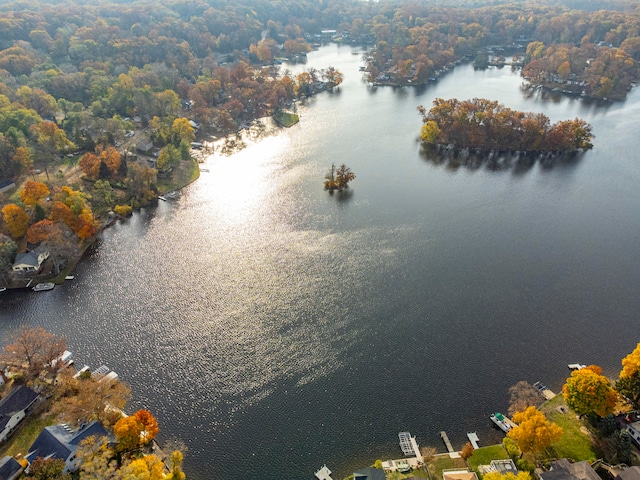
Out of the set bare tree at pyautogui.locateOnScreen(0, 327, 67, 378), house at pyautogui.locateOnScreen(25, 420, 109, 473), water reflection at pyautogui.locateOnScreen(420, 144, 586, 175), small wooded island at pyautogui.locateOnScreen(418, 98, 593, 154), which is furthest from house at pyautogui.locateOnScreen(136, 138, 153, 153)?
house at pyautogui.locateOnScreen(25, 420, 109, 473)

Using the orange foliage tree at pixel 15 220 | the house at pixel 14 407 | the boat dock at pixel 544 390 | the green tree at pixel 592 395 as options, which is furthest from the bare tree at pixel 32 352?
the green tree at pixel 592 395

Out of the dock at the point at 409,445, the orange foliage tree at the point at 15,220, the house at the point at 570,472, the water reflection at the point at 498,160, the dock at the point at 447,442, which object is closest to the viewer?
the house at the point at 570,472

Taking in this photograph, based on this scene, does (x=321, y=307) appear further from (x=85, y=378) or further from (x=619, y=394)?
(x=619, y=394)

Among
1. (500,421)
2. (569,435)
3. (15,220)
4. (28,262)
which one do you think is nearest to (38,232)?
(28,262)

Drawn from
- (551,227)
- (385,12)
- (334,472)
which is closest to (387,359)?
(334,472)

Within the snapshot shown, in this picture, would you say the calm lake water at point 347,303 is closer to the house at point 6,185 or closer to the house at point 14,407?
the house at point 14,407

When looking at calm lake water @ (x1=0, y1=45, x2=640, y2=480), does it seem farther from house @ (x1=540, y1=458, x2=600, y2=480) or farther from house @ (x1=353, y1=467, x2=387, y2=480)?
house @ (x1=540, y1=458, x2=600, y2=480)

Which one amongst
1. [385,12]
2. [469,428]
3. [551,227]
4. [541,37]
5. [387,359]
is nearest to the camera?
[469,428]
